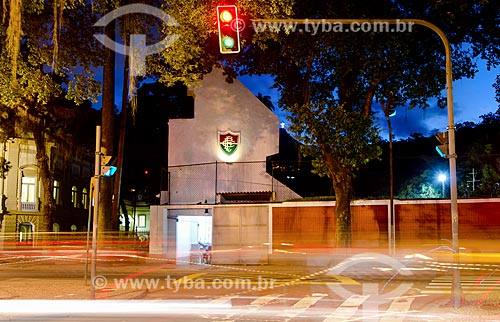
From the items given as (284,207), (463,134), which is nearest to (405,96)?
(284,207)

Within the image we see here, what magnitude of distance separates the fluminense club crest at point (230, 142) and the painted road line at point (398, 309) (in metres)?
14.1

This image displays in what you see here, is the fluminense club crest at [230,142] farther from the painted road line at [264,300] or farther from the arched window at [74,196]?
the arched window at [74,196]

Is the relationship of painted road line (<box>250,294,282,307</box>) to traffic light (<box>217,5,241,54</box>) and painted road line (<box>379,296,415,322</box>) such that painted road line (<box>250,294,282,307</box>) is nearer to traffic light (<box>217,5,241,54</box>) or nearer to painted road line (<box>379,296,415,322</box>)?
painted road line (<box>379,296,415,322</box>)

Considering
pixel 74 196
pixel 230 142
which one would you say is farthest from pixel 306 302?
pixel 74 196

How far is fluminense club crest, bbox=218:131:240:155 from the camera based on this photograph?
25.9m

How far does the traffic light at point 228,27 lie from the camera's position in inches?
431

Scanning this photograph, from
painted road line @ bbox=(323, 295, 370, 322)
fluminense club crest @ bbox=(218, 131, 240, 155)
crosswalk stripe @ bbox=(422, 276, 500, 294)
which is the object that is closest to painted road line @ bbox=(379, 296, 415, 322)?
painted road line @ bbox=(323, 295, 370, 322)

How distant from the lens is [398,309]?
449 inches

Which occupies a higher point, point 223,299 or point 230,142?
point 230,142

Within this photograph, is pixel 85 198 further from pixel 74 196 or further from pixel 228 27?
pixel 228 27

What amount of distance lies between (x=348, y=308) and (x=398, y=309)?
1014 millimetres

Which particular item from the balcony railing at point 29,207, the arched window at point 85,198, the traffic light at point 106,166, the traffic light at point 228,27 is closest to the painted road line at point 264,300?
the traffic light at point 106,166

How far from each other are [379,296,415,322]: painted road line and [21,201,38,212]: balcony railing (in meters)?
37.1

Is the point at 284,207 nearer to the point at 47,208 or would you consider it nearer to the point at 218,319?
the point at 218,319
